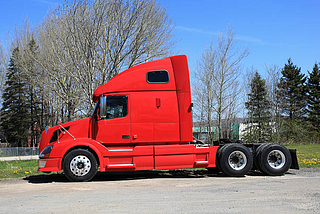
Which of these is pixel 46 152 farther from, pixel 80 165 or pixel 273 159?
pixel 273 159

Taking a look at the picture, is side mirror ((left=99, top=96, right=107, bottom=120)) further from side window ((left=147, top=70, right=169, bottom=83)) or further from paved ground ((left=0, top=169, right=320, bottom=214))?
paved ground ((left=0, top=169, right=320, bottom=214))

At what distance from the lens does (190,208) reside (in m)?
5.61

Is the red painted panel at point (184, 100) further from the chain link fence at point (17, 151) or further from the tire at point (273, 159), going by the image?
the chain link fence at point (17, 151)

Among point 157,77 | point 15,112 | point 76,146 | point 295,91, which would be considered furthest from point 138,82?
point 295,91

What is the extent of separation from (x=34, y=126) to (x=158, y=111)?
139ft

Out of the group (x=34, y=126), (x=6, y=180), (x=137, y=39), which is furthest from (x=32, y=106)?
(x=6, y=180)

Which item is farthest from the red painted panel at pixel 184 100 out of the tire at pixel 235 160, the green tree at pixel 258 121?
the green tree at pixel 258 121

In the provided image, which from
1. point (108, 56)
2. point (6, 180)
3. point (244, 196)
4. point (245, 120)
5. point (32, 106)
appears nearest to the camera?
point (244, 196)

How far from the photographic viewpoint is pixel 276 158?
10.5 m

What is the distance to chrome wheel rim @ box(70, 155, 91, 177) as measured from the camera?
9250 mm

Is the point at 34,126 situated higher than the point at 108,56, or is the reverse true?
the point at 108,56

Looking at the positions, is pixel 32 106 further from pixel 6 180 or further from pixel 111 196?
pixel 111 196

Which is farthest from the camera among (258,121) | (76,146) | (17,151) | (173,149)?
(17,151)

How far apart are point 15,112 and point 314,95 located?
5057 centimetres
